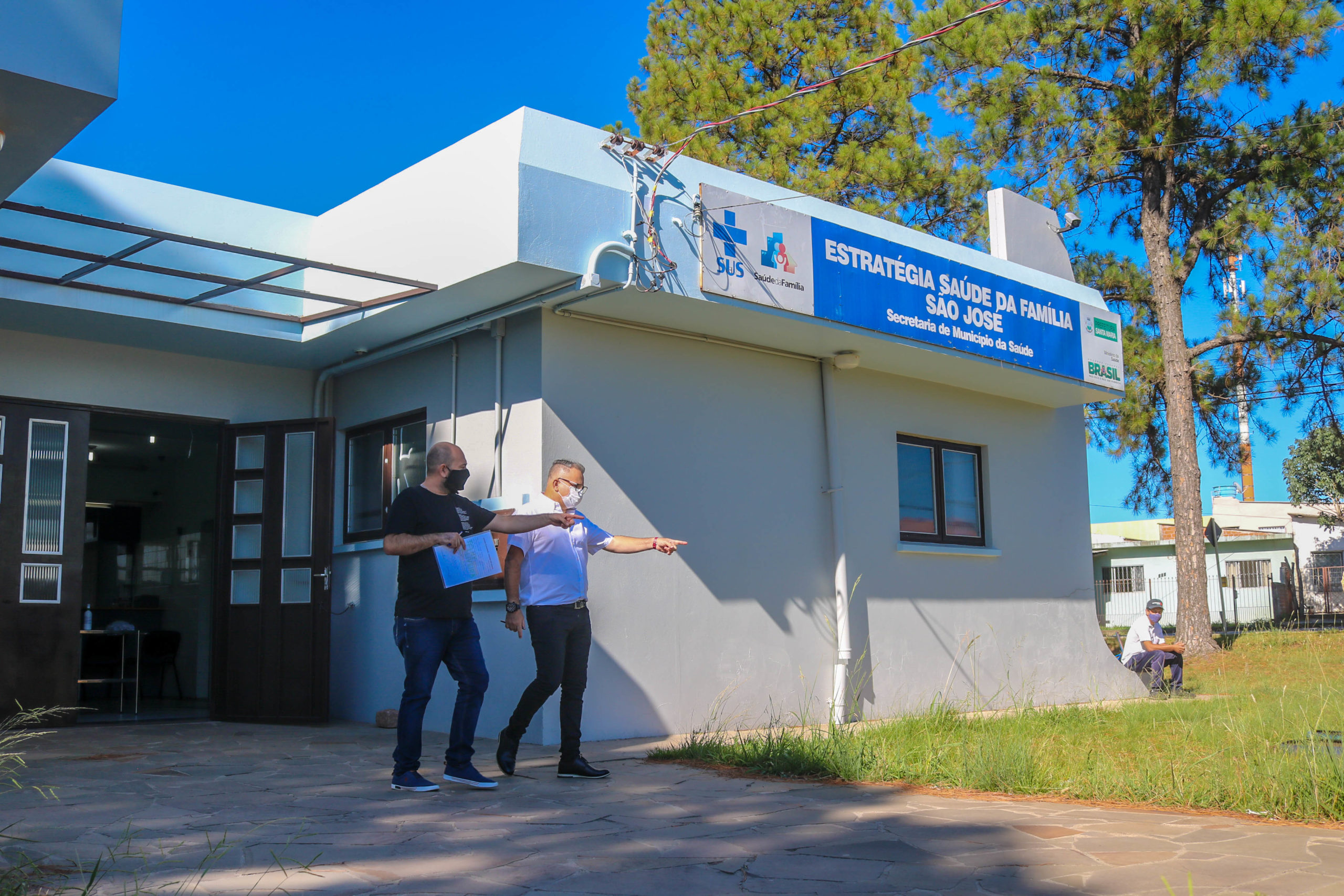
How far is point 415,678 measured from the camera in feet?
17.3

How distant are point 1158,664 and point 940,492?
301 cm

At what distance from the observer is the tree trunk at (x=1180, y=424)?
53.8 ft

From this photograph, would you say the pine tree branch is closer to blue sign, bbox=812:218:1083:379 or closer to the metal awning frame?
A: blue sign, bbox=812:218:1083:379

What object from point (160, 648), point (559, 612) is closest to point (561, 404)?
point (559, 612)

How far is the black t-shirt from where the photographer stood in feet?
17.5

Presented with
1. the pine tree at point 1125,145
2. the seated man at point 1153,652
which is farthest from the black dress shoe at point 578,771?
the pine tree at point 1125,145

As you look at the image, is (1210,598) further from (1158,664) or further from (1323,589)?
(1158,664)

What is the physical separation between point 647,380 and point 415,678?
3.38 m

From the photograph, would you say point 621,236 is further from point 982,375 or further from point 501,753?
point 982,375

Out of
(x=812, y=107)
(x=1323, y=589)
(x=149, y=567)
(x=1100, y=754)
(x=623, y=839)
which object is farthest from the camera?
(x=1323, y=589)

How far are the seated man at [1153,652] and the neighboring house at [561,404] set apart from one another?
4.55 ft

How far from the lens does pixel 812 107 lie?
57.2 ft

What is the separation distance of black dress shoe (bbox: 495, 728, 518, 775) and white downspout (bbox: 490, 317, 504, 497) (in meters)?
2.25

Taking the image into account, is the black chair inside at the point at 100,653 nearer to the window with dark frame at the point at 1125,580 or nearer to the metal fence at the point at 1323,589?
the metal fence at the point at 1323,589
